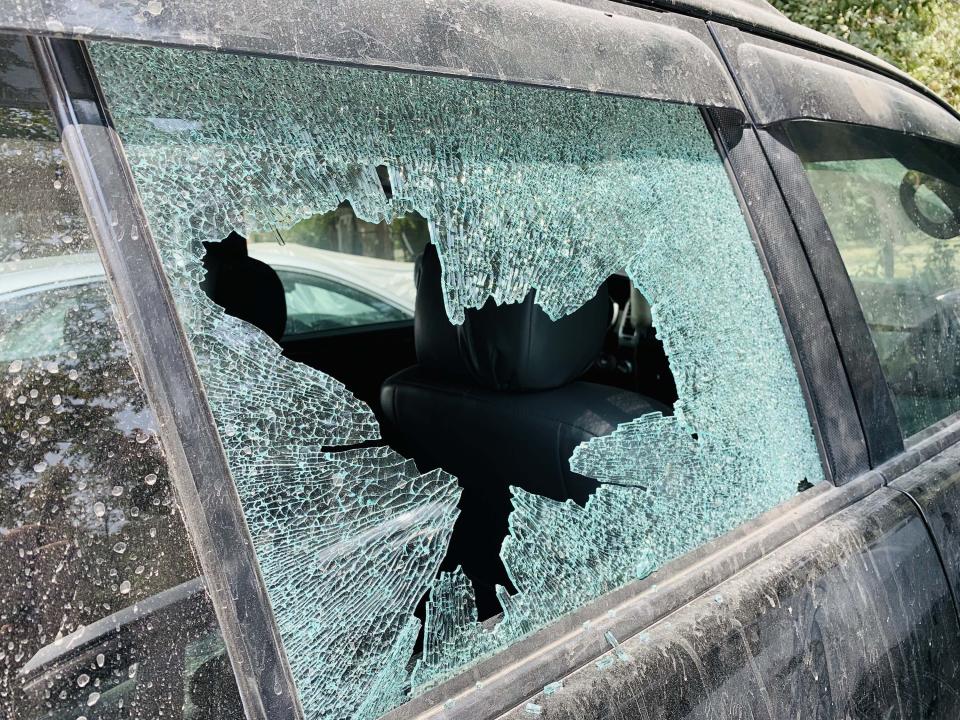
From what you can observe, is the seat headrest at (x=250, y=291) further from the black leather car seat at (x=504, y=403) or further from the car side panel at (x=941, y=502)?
the car side panel at (x=941, y=502)

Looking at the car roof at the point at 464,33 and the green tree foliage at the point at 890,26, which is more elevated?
the green tree foliage at the point at 890,26

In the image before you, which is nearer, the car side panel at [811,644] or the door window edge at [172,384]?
the door window edge at [172,384]

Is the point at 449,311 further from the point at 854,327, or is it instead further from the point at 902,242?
the point at 902,242

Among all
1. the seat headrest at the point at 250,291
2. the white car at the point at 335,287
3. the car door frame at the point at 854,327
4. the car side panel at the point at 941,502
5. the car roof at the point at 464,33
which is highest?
the white car at the point at 335,287

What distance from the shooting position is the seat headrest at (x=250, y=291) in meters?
2.16

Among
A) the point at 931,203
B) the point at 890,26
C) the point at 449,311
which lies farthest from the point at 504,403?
the point at 890,26

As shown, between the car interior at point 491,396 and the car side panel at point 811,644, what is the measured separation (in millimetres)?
234

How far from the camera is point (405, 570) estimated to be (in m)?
1.01

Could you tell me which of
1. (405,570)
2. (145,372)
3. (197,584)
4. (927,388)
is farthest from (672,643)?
(927,388)

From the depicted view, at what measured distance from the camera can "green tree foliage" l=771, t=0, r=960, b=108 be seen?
7.33m

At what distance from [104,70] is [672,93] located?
2.64 ft

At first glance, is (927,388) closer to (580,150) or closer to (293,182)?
(580,150)

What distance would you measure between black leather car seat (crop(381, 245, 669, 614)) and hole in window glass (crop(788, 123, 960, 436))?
469 mm

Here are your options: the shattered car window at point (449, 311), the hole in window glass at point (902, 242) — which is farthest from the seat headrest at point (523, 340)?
the hole in window glass at point (902, 242)
